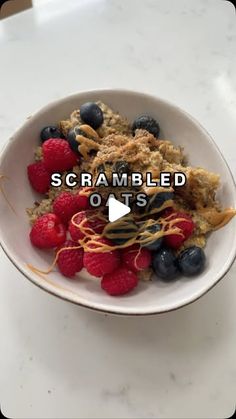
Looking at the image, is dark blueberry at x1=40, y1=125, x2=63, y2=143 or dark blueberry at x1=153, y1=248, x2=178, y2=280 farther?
dark blueberry at x1=40, y1=125, x2=63, y2=143

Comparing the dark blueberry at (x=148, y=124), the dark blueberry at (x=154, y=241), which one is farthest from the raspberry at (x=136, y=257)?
the dark blueberry at (x=148, y=124)

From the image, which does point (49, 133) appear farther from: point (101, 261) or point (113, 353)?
point (113, 353)

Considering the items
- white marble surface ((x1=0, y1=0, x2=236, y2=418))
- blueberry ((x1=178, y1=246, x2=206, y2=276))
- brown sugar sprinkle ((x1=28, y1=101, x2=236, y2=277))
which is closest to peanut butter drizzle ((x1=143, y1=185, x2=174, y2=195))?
brown sugar sprinkle ((x1=28, y1=101, x2=236, y2=277))

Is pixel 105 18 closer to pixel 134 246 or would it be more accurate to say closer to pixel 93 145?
pixel 93 145

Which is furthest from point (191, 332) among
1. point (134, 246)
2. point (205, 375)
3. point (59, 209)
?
point (59, 209)

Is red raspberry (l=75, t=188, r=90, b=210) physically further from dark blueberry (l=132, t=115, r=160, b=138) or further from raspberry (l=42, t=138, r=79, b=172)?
dark blueberry (l=132, t=115, r=160, b=138)

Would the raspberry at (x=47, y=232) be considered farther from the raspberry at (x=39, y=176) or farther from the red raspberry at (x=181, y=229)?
the red raspberry at (x=181, y=229)
